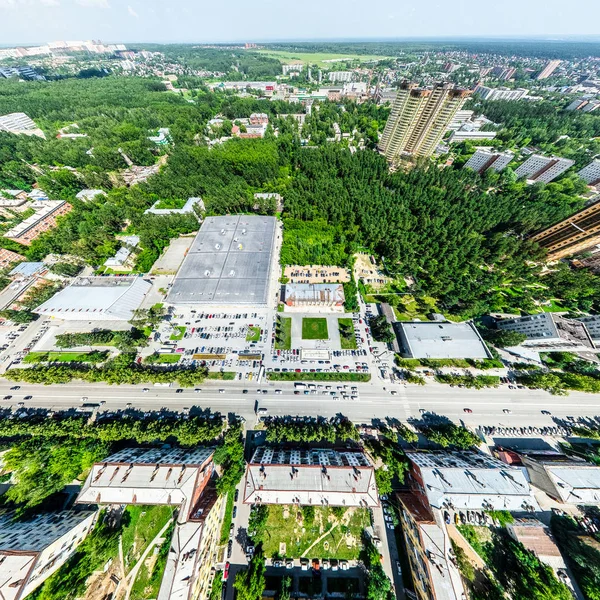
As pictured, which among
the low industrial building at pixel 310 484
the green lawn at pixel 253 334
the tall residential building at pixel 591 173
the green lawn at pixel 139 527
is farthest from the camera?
the tall residential building at pixel 591 173

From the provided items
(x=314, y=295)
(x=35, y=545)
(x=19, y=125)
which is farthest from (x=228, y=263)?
(x=19, y=125)

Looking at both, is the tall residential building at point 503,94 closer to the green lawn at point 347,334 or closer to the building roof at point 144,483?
the green lawn at point 347,334

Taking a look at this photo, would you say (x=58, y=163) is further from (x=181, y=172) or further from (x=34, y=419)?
(x=34, y=419)

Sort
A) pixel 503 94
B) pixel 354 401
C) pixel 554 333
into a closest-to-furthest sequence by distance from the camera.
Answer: pixel 354 401
pixel 554 333
pixel 503 94

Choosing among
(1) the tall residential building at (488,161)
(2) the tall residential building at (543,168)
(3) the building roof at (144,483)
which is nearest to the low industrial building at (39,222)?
(3) the building roof at (144,483)

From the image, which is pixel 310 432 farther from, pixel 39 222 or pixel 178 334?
pixel 39 222

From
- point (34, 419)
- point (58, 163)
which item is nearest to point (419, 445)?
point (34, 419)

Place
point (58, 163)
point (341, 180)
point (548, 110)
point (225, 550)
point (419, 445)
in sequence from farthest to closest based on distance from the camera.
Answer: point (548, 110), point (58, 163), point (341, 180), point (419, 445), point (225, 550)
